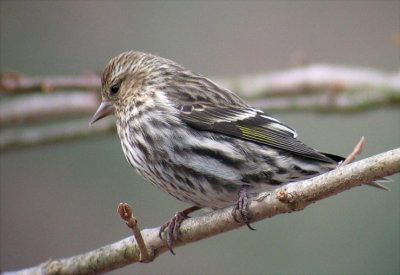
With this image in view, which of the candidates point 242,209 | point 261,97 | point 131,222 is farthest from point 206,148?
point 261,97

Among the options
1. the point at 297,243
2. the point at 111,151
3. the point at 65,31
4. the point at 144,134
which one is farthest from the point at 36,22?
the point at 144,134

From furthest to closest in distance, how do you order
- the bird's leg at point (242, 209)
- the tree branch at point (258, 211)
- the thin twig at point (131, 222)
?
the bird's leg at point (242, 209) → the thin twig at point (131, 222) → the tree branch at point (258, 211)

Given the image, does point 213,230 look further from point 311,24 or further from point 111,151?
point 311,24

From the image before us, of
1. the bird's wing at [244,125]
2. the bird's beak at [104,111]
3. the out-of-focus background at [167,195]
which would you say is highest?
the bird's wing at [244,125]

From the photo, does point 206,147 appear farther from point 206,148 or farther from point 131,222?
point 131,222

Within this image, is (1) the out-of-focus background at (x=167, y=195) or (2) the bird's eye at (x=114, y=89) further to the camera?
(1) the out-of-focus background at (x=167, y=195)

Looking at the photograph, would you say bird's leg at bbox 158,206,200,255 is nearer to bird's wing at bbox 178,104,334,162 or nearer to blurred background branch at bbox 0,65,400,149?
bird's wing at bbox 178,104,334,162

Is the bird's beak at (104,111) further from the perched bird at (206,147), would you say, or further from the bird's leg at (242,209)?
the bird's leg at (242,209)

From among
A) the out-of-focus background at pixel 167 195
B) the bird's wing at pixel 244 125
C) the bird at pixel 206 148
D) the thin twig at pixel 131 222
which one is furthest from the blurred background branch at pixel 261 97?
the thin twig at pixel 131 222
